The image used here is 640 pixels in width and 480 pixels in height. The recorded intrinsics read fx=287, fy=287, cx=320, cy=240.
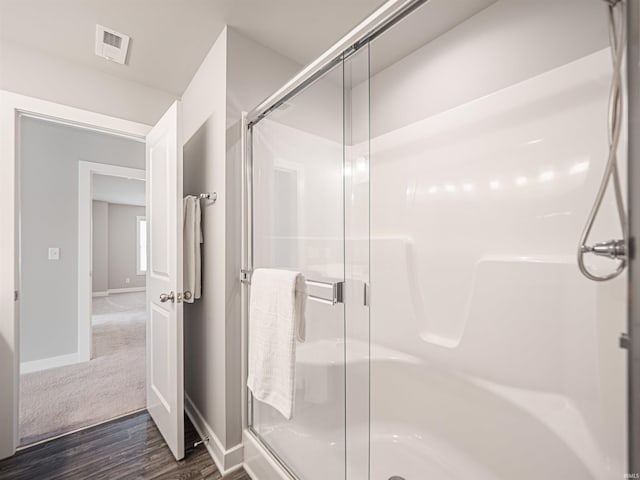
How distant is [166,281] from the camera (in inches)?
70.9

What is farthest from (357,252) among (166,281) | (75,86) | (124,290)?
(124,290)

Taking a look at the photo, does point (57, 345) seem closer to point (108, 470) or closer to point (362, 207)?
point (108, 470)

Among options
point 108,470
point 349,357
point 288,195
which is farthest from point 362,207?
point 108,470

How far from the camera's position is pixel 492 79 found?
1455mm

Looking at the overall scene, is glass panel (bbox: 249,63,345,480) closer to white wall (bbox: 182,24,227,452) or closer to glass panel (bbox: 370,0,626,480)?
white wall (bbox: 182,24,227,452)

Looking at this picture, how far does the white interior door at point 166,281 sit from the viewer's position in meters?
1.64

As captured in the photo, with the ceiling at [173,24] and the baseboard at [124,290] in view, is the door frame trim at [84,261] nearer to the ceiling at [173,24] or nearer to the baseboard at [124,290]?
the ceiling at [173,24]

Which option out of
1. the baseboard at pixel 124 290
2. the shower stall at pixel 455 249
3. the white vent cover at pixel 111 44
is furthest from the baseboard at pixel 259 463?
the baseboard at pixel 124 290

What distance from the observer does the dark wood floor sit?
1544 mm

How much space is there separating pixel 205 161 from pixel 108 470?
6.07 feet

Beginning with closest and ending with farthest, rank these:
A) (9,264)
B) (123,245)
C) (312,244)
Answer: (312,244)
(9,264)
(123,245)

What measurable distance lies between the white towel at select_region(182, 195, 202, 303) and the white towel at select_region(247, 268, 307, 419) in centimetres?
60

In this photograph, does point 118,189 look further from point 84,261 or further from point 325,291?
point 325,291

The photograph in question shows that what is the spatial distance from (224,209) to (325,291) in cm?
82
